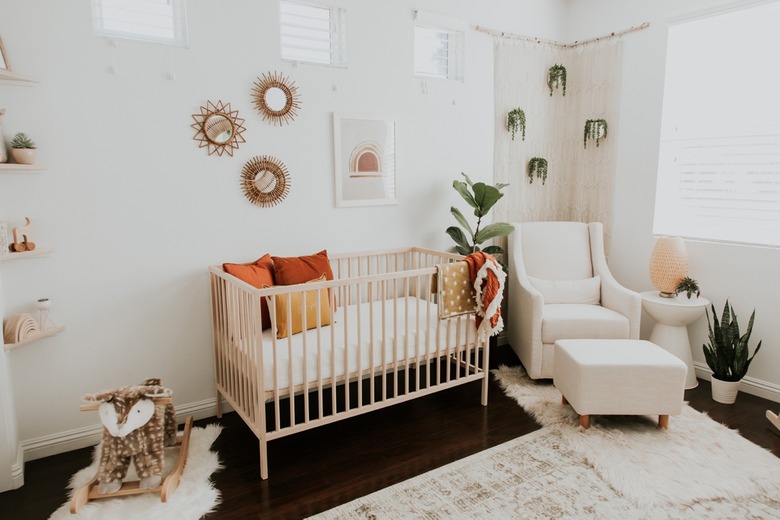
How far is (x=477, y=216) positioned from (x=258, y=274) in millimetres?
1762

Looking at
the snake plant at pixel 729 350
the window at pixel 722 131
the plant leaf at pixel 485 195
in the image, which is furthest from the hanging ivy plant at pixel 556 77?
the snake plant at pixel 729 350

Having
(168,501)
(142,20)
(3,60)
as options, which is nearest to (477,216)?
(142,20)

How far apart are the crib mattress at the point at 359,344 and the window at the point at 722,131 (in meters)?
1.91

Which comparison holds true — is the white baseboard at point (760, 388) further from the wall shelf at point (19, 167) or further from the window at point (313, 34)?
the wall shelf at point (19, 167)

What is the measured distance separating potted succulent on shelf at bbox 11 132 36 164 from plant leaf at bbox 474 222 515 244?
8.57ft

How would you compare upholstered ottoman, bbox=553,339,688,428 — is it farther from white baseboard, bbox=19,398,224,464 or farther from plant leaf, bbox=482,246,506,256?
white baseboard, bbox=19,398,224,464

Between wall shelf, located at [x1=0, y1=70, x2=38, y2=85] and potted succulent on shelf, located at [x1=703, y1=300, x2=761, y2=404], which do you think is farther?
potted succulent on shelf, located at [x1=703, y1=300, x2=761, y2=404]

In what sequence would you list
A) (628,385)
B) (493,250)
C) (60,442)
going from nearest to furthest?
(60,442)
(628,385)
(493,250)

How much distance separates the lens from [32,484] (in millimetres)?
2236

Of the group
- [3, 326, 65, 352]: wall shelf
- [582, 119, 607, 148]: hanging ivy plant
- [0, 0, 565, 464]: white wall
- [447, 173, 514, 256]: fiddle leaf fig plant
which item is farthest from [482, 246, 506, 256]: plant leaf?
[3, 326, 65, 352]: wall shelf

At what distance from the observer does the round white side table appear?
3.25m

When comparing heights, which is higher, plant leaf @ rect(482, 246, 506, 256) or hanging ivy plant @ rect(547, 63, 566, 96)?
hanging ivy plant @ rect(547, 63, 566, 96)

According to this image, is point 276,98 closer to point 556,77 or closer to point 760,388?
point 556,77

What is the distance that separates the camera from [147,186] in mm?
2568
